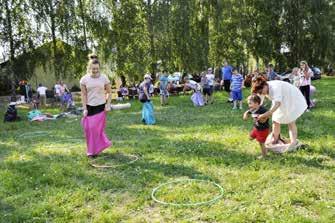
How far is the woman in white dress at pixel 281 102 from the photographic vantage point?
7609 mm

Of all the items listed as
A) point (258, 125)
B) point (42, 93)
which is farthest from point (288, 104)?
point (42, 93)

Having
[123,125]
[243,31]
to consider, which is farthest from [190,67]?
[123,125]

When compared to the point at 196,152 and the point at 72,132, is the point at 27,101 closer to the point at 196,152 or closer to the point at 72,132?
the point at 72,132

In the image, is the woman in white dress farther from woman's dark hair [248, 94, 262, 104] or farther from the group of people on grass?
woman's dark hair [248, 94, 262, 104]

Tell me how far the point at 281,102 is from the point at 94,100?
3626 millimetres

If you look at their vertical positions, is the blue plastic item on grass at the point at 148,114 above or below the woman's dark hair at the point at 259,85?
below

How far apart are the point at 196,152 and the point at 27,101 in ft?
79.6

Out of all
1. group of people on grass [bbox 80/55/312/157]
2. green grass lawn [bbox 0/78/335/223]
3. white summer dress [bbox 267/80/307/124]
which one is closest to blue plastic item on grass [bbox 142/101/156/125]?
green grass lawn [bbox 0/78/335/223]

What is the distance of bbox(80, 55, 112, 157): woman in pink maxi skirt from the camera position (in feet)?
27.8

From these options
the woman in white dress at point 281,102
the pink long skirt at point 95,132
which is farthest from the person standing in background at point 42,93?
the woman in white dress at point 281,102

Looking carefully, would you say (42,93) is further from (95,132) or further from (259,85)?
(259,85)

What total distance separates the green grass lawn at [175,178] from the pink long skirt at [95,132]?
267mm

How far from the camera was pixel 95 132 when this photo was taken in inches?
344

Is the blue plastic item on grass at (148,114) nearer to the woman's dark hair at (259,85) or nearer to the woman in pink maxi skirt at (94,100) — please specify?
the woman in pink maxi skirt at (94,100)
